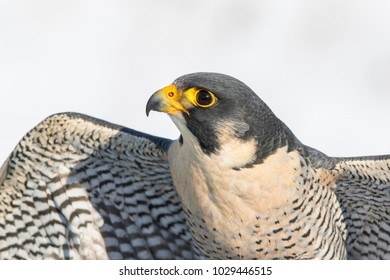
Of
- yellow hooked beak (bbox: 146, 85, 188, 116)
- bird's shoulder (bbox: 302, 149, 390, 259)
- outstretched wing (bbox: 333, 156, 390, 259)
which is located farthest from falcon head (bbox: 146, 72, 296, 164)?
outstretched wing (bbox: 333, 156, 390, 259)

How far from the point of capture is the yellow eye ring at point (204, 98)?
827cm

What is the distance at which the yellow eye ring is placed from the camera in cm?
827

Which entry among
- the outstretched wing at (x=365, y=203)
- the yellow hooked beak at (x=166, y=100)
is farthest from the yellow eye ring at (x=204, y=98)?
the outstretched wing at (x=365, y=203)

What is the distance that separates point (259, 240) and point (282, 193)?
0.45 metres

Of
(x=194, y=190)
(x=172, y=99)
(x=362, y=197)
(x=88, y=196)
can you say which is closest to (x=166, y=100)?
(x=172, y=99)

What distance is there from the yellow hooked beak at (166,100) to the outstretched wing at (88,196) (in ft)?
3.28

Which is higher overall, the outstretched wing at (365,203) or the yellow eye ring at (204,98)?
the yellow eye ring at (204,98)

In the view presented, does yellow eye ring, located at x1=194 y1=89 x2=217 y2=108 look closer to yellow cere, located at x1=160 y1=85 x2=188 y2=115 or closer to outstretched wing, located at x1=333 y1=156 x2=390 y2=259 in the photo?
yellow cere, located at x1=160 y1=85 x2=188 y2=115

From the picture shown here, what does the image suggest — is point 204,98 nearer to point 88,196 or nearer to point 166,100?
point 166,100

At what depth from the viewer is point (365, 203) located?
9414mm

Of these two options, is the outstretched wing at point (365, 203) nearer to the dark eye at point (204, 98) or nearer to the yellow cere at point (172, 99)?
the dark eye at point (204, 98)

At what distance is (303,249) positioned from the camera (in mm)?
9086

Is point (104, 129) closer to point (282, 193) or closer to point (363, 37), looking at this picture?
point (282, 193)
